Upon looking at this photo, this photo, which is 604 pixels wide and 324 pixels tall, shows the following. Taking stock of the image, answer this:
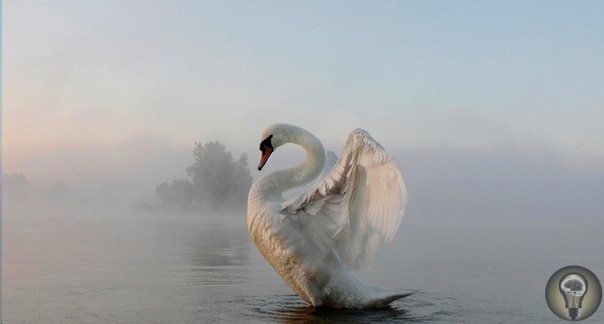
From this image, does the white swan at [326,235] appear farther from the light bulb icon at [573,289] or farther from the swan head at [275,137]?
the light bulb icon at [573,289]

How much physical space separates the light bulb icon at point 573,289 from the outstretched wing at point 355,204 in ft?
5.89

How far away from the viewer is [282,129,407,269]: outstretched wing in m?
7.50

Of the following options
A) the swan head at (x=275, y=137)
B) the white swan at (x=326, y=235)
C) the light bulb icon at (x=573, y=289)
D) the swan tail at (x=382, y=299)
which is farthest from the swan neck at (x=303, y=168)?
the light bulb icon at (x=573, y=289)

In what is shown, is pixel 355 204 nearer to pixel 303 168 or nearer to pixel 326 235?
pixel 326 235

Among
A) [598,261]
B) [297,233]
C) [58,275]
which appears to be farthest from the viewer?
[598,261]

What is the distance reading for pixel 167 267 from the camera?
43.7ft

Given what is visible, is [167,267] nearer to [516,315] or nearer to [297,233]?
[297,233]

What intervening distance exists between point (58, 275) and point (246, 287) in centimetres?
350

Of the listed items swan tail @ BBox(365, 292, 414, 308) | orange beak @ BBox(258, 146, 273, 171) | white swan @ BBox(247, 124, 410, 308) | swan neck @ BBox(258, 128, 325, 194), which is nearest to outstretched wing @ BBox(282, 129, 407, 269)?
white swan @ BBox(247, 124, 410, 308)

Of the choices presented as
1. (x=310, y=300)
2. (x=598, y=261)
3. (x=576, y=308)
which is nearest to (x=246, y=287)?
(x=310, y=300)

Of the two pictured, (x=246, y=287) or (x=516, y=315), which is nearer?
(x=516, y=315)

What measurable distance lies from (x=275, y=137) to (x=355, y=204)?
2.05m

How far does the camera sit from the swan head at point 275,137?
979cm

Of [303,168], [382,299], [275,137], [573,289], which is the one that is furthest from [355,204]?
[573,289]
